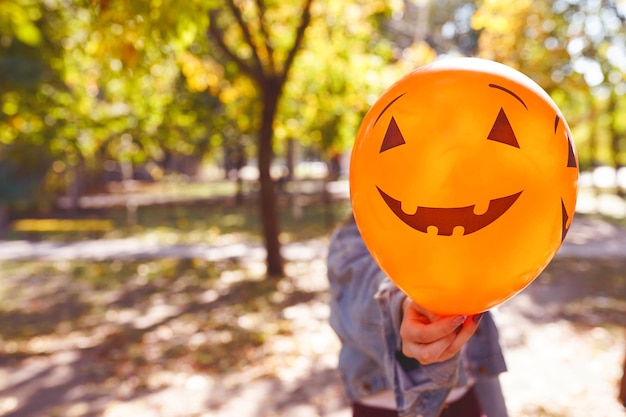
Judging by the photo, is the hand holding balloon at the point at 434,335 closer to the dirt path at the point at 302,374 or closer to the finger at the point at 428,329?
the finger at the point at 428,329

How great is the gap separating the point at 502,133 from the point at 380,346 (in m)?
0.68

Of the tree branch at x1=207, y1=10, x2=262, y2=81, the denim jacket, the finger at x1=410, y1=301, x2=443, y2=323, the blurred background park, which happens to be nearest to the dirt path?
the blurred background park

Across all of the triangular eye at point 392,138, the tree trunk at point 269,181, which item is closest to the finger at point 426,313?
the triangular eye at point 392,138

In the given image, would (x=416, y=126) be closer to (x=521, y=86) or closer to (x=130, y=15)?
(x=521, y=86)

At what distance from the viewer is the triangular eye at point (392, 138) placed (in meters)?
1.18

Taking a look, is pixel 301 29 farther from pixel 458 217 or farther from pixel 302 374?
pixel 458 217

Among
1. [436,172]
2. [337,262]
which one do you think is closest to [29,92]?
[337,262]

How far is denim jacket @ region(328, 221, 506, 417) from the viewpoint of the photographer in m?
1.36

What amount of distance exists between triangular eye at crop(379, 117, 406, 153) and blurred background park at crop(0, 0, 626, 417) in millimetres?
2701

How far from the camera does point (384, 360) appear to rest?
1442 mm

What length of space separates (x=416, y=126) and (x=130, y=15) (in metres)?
2.87

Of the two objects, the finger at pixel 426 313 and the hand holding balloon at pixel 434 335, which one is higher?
the finger at pixel 426 313

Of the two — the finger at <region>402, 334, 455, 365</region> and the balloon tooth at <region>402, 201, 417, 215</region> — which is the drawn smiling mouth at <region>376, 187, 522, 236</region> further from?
the finger at <region>402, 334, 455, 365</region>

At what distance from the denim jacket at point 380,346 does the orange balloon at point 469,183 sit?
0.75 ft
